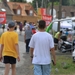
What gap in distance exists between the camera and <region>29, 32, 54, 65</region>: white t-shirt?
818cm

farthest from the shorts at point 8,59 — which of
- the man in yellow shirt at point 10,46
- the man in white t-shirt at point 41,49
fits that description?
the man in white t-shirt at point 41,49

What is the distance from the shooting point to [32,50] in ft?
27.4

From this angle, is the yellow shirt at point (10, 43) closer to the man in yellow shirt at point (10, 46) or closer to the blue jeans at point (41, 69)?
the man in yellow shirt at point (10, 46)

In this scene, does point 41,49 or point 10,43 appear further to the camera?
point 10,43

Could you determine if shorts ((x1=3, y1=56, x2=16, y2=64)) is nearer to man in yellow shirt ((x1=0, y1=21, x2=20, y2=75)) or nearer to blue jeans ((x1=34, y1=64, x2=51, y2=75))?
man in yellow shirt ((x1=0, y1=21, x2=20, y2=75))

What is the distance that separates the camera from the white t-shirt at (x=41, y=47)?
818cm

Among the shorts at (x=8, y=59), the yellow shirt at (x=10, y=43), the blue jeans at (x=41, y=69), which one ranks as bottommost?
the shorts at (x=8, y=59)

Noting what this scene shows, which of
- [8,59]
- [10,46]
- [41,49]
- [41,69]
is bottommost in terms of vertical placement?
[8,59]

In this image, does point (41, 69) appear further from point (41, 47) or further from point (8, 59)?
point (8, 59)

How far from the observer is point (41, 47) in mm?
8219

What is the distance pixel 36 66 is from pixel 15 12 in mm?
88281

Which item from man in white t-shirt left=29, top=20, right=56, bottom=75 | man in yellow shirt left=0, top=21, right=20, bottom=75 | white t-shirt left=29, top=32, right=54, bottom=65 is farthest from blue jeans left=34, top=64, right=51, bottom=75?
man in yellow shirt left=0, top=21, right=20, bottom=75

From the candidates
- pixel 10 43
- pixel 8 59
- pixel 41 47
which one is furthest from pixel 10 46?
pixel 41 47

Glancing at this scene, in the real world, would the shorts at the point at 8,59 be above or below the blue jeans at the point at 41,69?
below
